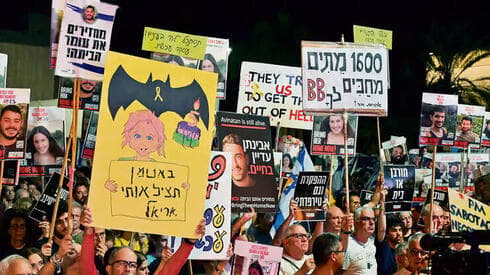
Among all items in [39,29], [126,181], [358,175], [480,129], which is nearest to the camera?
[126,181]

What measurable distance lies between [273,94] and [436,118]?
2370 millimetres

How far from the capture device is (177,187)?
7203mm

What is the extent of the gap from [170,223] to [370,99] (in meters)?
4.21

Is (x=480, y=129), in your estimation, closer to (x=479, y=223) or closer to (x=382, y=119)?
(x=479, y=223)

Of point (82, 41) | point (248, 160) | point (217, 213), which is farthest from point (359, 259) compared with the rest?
point (82, 41)

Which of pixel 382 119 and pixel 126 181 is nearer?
pixel 126 181

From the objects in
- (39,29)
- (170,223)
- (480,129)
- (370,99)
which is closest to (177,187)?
(170,223)

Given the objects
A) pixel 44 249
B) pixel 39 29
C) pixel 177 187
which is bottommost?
pixel 44 249

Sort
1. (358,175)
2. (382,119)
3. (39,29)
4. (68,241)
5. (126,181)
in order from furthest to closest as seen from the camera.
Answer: (382,119), (39,29), (358,175), (68,241), (126,181)

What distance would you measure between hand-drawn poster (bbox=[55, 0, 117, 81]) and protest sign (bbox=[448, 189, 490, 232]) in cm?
377

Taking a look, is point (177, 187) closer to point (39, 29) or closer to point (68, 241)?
point (68, 241)

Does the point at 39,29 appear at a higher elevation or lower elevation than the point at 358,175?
higher

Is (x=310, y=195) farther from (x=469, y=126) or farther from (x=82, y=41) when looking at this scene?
(x=469, y=126)

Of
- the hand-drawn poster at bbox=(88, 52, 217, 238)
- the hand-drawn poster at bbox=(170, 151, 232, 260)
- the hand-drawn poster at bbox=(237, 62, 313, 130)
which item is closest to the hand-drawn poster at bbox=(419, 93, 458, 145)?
the hand-drawn poster at bbox=(237, 62, 313, 130)
